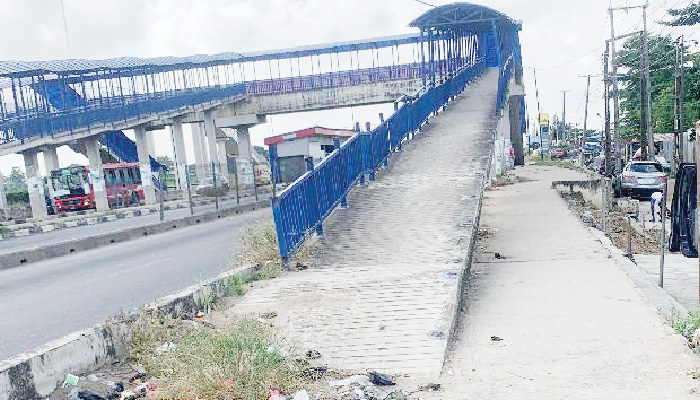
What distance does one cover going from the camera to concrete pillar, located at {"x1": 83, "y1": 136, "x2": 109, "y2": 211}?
2912 centimetres

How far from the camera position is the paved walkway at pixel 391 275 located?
5109mm

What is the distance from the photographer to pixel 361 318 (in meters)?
5.70

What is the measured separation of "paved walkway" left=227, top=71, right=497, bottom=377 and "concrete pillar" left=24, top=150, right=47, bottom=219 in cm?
2056

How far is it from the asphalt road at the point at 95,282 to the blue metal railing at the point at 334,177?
1.92 meters

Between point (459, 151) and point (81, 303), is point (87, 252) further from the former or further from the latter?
point (459, 151)

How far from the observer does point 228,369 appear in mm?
4125

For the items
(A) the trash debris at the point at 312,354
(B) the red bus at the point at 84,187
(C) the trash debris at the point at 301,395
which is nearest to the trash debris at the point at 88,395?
(C) the trash debris at the point at 301,395

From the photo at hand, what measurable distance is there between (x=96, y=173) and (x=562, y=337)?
28.0 metres

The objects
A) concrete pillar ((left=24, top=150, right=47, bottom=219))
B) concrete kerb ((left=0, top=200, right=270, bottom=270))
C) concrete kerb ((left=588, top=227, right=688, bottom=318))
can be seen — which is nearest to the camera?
concrete kerb ((left=588, top=227, right=688, bottom=318))

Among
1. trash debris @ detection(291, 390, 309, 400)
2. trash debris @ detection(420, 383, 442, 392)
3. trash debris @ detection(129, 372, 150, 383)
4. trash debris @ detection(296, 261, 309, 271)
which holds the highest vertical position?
trash debris @ detection(291, 390, 309, 400)

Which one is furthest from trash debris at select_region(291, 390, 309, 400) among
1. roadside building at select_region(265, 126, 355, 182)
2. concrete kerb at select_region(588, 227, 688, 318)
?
roadside building at select_region(265, 126, 355, 182)

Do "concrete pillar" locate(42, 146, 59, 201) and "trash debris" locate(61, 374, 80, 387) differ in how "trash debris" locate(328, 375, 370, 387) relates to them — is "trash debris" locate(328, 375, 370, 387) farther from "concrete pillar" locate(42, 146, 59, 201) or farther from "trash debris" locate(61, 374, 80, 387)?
"concrete pillar" locate(42, 146, 59, 201)

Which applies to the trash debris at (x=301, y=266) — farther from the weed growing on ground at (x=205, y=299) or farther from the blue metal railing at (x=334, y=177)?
the weed growing on ground at (x=205, y=299)

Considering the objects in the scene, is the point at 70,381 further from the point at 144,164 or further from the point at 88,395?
the point at 144,164
